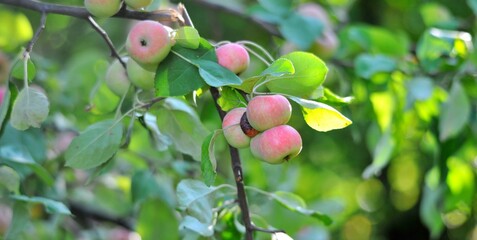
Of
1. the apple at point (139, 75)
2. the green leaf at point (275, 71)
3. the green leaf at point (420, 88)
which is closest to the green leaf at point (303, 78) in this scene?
the green leaf at point (275, 71)

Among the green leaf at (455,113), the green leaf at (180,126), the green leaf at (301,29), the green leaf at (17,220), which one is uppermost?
the green leaf at (180,126)

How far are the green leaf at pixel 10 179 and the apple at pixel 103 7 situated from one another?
224 mm

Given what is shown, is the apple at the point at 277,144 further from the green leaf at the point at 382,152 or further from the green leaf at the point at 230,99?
the green leaf at the point at 382,152

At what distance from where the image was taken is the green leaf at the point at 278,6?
111 centimetres

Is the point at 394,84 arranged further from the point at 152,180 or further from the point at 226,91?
the point at 226,91

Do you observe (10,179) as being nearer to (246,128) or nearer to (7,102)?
(7,102)

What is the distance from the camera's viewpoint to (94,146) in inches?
26.9

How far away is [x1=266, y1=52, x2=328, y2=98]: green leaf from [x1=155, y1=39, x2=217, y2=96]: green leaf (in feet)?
0.20

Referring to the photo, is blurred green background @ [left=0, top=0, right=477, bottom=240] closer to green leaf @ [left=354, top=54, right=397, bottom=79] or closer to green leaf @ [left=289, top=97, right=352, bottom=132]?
green leaf @ [left=354, top=54, right=397, bottom=79]

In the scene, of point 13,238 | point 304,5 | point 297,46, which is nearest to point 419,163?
point 304,5

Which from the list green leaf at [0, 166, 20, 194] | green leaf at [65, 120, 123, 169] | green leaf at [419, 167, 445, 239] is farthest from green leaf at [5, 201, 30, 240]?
green leaf at [419, 167, 445, 239]

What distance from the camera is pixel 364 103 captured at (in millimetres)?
1136

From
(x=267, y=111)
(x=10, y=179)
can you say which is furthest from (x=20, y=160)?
(x=267, y=111)

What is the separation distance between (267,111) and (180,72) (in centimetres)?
10
